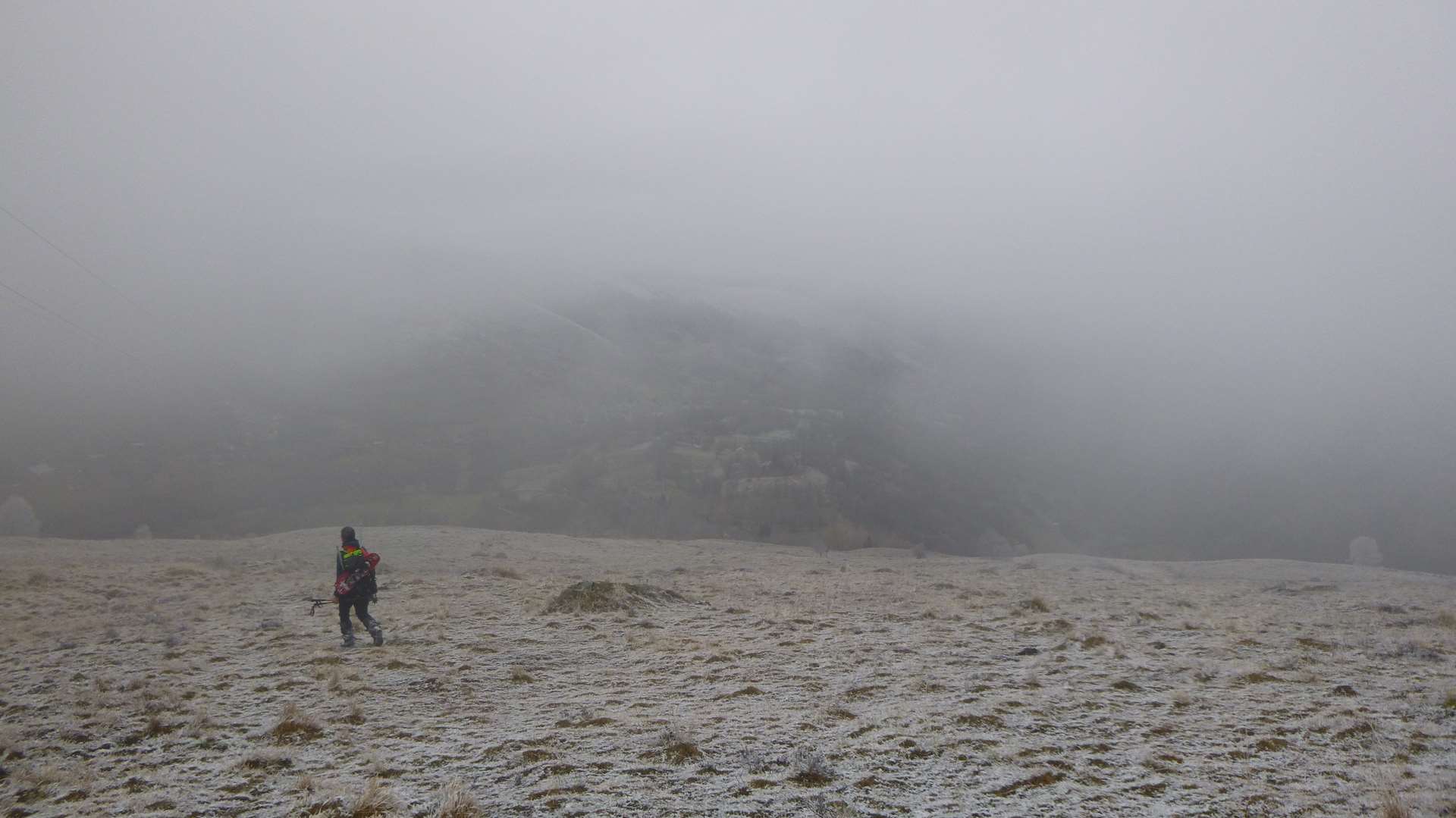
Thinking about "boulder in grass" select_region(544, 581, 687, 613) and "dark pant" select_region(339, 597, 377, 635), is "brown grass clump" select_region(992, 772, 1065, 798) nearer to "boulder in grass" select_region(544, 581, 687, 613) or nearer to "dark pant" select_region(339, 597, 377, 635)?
"dark pant" select_region(339, 597, 377, 635)

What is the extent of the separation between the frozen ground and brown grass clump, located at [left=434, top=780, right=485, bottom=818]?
18 cm

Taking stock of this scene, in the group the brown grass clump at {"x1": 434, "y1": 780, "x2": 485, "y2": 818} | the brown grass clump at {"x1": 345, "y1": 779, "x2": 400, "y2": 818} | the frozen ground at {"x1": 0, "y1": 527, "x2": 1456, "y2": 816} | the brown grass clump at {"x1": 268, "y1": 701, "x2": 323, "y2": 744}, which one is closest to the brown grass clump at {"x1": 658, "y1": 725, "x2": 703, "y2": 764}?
the frozen ground at {"x1": 0, "y1": 527, "x2": 1456, "y2": 816}

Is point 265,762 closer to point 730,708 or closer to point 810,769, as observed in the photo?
point 730,708

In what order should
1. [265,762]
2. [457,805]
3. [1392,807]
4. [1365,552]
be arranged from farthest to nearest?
[1365,552]
[265,762]
[457,805]
[1392,807]

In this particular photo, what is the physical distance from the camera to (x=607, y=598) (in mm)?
22234

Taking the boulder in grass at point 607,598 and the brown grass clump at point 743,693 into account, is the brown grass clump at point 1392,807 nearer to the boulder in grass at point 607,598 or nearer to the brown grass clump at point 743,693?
the brown grass clump at point 743,693

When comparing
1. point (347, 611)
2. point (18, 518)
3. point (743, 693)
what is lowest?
point (18, 518)

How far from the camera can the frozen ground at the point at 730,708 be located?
8.51m

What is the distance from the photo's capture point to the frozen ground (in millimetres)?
8508

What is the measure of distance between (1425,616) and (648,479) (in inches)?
4864

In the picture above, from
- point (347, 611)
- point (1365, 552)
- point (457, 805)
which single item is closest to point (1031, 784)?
point (457, 805)

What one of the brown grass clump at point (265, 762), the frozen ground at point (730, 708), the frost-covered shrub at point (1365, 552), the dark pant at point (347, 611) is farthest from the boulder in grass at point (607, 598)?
the frost-covered shrub at point (1365, 552)

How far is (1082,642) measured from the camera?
1691 centimetres

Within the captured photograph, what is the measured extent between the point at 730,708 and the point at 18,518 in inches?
4559
